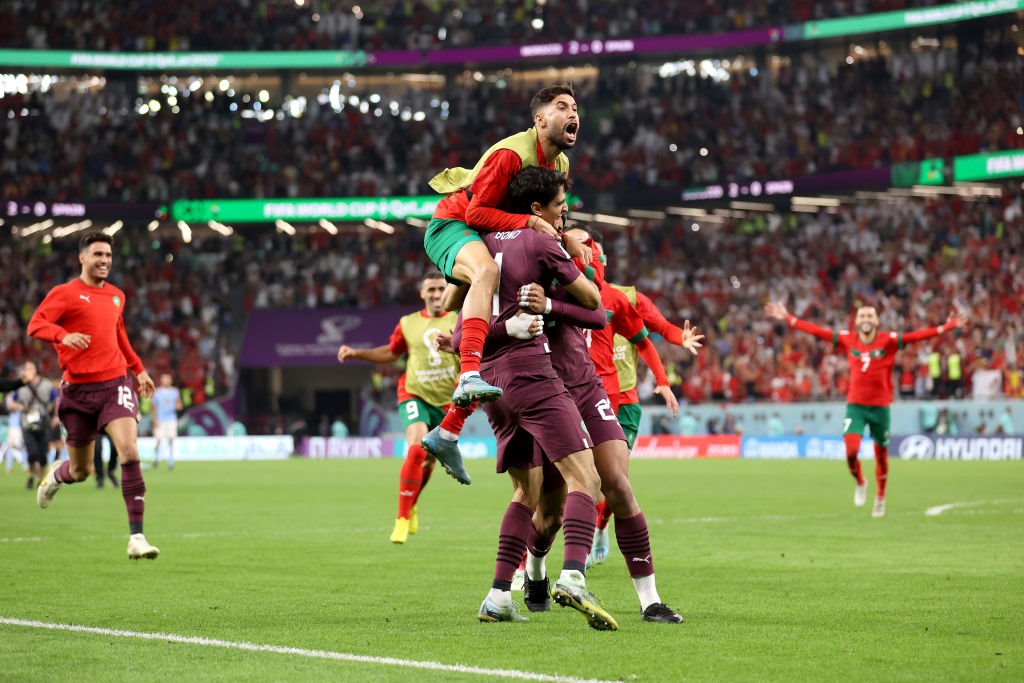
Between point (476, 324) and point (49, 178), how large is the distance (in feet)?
150

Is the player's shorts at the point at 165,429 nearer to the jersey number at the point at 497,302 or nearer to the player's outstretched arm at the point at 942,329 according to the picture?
the player's outstretched arm at the point at 942,329

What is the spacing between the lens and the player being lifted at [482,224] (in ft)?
25.5

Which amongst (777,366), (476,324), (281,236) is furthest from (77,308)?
(281,236)

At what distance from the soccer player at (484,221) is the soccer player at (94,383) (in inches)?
186

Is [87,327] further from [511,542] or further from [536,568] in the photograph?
[511,542]

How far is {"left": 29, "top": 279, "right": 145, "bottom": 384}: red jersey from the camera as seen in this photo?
12367 millimetres

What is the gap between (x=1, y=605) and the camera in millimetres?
9148

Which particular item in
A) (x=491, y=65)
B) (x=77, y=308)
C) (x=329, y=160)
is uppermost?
(x=491, y=65)

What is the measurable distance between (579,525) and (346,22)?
163 feet

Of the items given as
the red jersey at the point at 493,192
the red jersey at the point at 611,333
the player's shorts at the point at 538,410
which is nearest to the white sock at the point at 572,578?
the player's shorts at the point at 538,410

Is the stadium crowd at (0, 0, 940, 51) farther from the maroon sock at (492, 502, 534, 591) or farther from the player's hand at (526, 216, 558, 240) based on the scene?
the maroon sock at (492, 502, 534, 591)

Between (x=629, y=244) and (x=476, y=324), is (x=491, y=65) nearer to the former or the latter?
(x=629, y=244)

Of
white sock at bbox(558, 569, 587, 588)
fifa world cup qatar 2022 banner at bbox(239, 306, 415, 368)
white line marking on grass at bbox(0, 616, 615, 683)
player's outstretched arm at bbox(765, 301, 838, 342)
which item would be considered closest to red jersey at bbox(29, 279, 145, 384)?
white line marking on grass at bbox(0, 616, 615, 683)

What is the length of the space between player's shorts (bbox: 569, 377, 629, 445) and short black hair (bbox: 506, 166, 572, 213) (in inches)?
44.7
